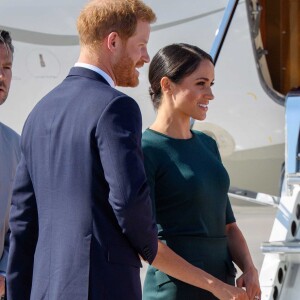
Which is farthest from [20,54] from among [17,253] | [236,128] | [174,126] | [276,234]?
[17,253]

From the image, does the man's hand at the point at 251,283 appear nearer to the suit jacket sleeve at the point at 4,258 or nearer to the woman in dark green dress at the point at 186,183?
the woman in dark green dress at the point at 186,183

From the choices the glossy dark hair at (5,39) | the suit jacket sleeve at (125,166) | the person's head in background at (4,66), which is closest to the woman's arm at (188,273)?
the suit jacket sleeve at (125,166)

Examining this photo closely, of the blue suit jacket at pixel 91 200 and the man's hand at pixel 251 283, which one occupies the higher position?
the blue suit jacket at pixel 91 200

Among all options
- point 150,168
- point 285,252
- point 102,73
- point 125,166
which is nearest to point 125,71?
point 102,73

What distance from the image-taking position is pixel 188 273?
92.7 inches

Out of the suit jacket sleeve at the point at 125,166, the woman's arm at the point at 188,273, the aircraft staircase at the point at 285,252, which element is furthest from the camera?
the aircraft staircase at the point at 285,252

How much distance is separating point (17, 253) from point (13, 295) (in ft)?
0.36

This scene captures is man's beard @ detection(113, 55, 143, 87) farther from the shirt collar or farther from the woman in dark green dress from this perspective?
the woman in dark green dress

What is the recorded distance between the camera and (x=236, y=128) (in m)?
5.85

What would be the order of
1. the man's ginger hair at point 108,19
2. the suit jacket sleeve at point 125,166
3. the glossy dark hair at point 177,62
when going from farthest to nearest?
the glossy dark hair at point 177,62, the man's ginger hair at point 108,19, the suit jacket sleeve at point 125,166

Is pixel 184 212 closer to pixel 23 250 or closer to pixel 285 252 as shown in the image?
pixel 23 250

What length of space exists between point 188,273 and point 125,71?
596 mm

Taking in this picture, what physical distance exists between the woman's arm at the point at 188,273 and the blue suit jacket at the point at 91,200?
0.22 m

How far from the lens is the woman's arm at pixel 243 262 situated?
262cm
